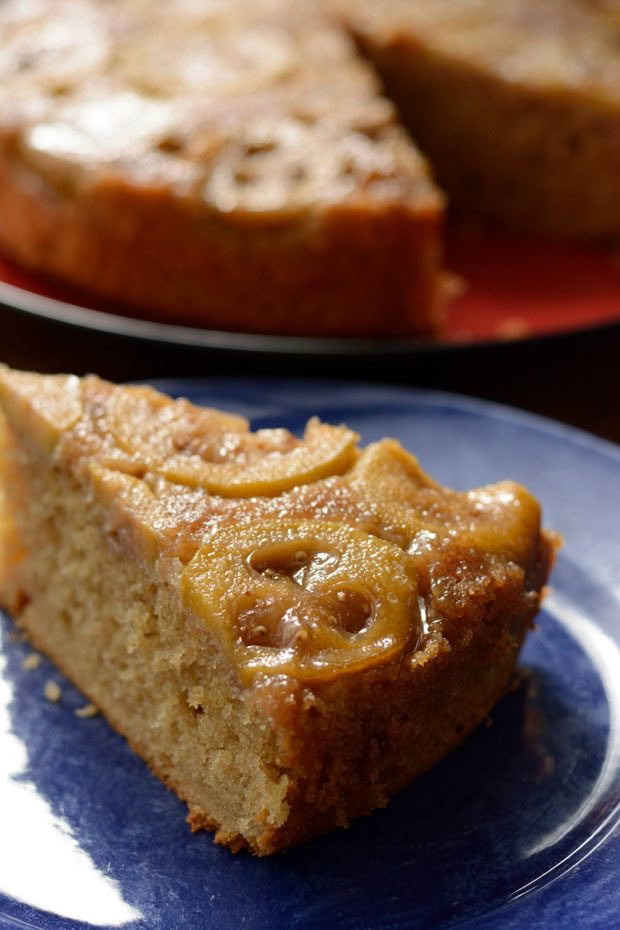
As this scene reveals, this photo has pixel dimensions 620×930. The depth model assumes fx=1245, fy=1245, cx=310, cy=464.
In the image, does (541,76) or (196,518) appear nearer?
(196,518)

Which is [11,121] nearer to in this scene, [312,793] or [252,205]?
[252,205]

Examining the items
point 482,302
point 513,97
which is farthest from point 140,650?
point 513,97

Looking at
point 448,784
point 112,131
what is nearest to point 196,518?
point 448,784

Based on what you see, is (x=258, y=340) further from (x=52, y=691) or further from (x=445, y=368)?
(x=52, y=691)

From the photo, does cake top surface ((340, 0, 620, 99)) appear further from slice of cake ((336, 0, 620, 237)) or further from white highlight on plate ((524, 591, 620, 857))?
white highlight on plate ((524, 591, 620, 857))

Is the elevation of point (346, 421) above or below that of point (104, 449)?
below

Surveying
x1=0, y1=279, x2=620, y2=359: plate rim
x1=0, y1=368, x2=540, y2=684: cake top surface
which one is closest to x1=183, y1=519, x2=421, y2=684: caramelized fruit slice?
x1=0, y1=368, x2=540, y2=684: cake top surface
